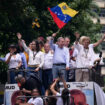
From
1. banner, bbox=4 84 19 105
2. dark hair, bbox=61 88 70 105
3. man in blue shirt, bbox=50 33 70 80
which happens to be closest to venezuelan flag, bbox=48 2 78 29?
man in blue shirt, bbox=50 33 70 80

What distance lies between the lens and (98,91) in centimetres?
1377

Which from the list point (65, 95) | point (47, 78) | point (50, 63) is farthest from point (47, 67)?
point (65, 95)

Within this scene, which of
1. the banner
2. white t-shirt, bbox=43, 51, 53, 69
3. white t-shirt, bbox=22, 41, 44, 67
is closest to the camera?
the banner

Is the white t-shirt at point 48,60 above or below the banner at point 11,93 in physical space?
above

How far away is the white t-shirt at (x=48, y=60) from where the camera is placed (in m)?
14.5

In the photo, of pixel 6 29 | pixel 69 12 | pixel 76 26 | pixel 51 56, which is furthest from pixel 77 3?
pixel 51 56

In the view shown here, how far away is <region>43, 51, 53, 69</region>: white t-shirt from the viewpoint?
14469mm

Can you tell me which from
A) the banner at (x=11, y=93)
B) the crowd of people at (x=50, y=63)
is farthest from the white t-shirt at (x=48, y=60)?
the banner at (x=11, y=93)

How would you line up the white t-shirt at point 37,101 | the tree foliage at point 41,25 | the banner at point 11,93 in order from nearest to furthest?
the white t-shirt at point 37,101, the banner at point 11,93, the tree foliage at point 41,25

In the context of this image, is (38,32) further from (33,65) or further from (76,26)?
(33,65)

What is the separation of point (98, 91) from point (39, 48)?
1.95 metres

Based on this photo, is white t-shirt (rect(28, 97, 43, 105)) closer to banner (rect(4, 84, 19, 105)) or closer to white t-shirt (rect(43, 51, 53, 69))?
banner (rect(4, 84, 19, 105))

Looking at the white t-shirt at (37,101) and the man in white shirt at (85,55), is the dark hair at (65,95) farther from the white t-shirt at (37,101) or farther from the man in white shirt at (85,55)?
the man in white shirt at (85,55)

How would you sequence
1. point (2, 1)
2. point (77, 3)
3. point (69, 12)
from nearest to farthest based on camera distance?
point (2, 1)
point (69, 12)
point (77, 3)
